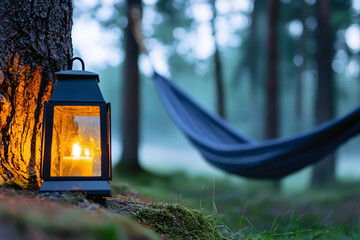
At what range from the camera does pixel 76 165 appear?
941 millimetres

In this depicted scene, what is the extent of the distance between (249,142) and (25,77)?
5.74ft

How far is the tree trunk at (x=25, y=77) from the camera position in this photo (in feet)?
3.43

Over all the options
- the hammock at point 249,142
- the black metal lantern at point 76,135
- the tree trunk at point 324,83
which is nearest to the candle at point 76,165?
the black metal lantern at point 76,135

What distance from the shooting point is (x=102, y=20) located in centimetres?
646

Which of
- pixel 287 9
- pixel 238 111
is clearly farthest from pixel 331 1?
pixel 238 111

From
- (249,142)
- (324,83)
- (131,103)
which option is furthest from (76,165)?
(324,83)

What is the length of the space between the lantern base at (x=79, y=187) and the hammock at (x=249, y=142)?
1.39 metres

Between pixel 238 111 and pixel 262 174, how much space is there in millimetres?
13806

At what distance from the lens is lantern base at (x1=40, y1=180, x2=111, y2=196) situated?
2.91 feet

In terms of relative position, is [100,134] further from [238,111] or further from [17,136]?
[238,111]

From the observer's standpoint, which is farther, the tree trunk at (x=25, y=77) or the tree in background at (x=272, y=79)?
the tree in background at (x=272, y=79)

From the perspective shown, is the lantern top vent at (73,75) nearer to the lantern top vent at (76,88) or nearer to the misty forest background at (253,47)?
the lantern top vent at (76,88)

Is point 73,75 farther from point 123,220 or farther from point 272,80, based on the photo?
point 272,80

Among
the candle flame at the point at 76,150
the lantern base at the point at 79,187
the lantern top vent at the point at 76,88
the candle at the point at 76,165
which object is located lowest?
the lantern base at the point at 79,187
